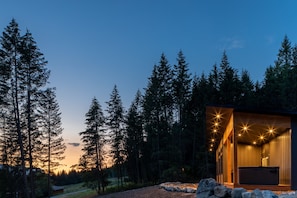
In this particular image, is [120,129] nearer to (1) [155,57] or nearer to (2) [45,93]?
(1) [155,57]

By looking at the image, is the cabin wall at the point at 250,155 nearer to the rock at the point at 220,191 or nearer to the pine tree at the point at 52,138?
the rock at the point at 220,191

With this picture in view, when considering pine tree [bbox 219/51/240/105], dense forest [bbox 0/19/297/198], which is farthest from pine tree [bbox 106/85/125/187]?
pine tree [bbox 219/51/240/105]

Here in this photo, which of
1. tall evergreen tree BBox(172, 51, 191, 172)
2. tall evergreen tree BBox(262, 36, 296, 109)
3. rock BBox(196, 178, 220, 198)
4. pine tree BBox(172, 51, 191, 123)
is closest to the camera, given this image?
rock BBox(196, 178, 220, 198)

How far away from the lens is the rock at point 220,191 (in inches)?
267

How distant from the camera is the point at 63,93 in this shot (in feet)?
67.8

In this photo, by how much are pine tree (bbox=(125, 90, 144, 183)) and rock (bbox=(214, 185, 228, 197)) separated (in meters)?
18.4

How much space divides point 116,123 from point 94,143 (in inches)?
95.4

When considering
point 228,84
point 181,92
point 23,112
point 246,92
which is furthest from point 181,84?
point 23,112

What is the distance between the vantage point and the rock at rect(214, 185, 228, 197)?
22.2 ft

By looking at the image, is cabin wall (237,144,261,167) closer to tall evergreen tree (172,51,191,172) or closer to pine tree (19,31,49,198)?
tall evergreen tree (172,51,191,172)

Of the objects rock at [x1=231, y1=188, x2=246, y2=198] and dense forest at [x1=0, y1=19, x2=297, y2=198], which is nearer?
rock at [x1=231, y1=188, x2=246, y2=198]

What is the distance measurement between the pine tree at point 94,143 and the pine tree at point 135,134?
256cm

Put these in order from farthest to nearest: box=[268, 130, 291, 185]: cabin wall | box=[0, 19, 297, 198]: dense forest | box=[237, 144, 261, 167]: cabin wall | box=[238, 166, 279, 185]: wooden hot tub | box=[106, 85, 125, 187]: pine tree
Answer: box=[106, 85, 125, 187]: pine tree < box=[0, 19, 297, 198]: dense forest < box=[237, 144, 261, 167]: cabin wall < box=[268, 130, 291, 185]: cabin wall < box=[238, 166, 279, 185]: wooden hot tub

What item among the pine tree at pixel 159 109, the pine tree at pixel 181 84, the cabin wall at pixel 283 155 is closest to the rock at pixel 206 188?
the cabin wall at pixel 283 155
